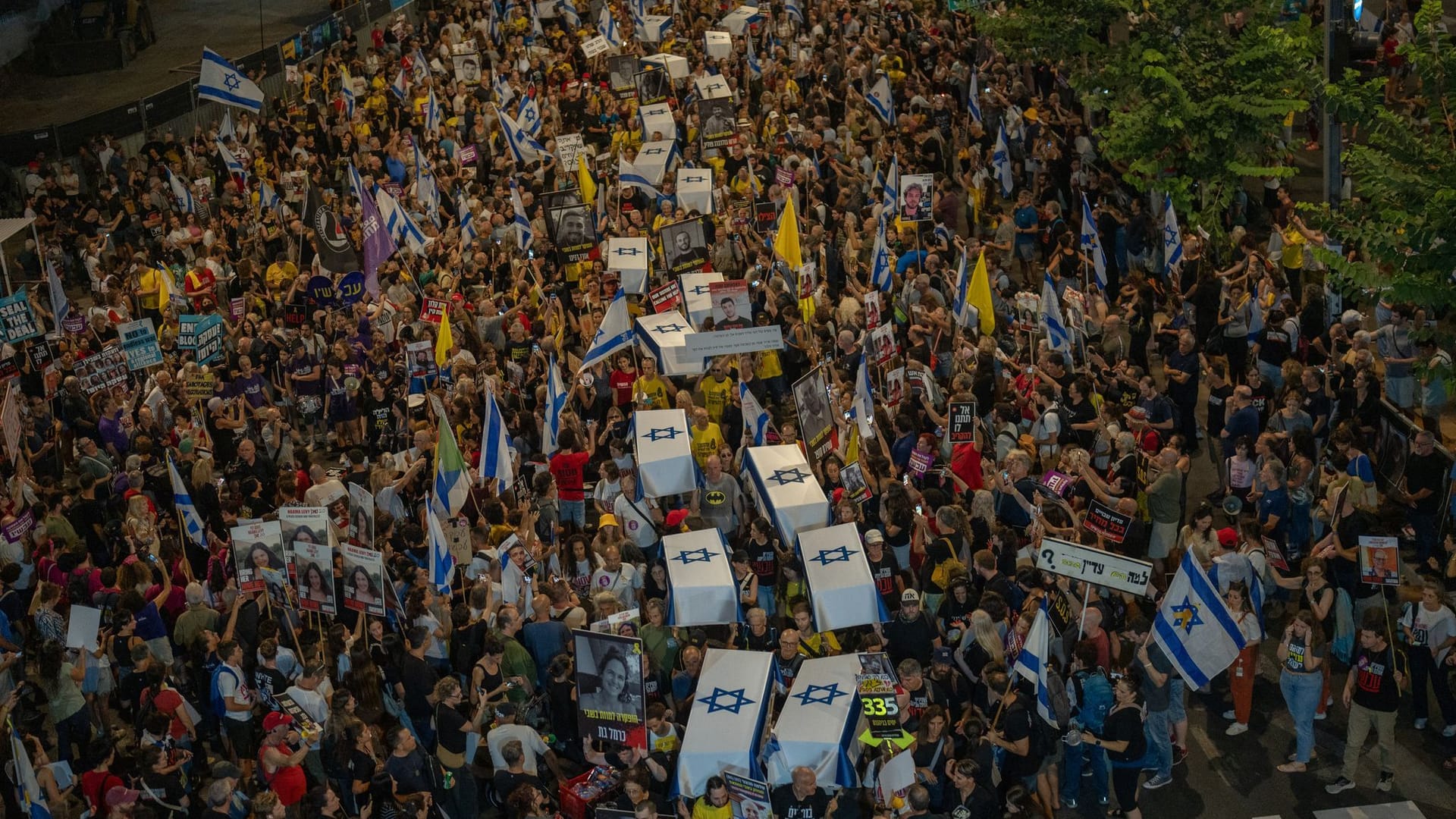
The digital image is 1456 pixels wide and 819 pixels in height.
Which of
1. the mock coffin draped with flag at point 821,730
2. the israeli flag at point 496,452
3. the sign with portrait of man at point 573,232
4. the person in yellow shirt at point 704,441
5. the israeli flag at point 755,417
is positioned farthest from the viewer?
the sign with portrait of man at point 573,232

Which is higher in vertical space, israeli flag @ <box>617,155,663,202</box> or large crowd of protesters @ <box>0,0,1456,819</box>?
israeli flag @ <box>617,155,663,202</box>

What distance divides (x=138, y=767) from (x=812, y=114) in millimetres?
18943

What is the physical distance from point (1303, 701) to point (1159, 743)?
1.24 m

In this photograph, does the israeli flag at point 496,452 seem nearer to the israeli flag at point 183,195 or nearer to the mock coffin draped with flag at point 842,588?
the mock coffin draped with flag at point 842,588

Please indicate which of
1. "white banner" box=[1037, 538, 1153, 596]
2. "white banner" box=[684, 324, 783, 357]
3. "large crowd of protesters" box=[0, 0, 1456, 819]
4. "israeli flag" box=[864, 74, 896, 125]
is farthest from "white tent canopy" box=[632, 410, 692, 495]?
"israeli flag" box=[864, 74, 896, 125]

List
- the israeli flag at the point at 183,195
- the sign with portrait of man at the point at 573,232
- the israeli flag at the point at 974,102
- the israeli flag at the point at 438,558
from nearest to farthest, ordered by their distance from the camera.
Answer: the israeli flag at the point at 438,558
the sign with portrait of man at the point at 573,232
the israeli flag at the point at 974,102
the israeli flag at the point at 183,195

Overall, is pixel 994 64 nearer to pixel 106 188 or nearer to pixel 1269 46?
pixel 1269 46

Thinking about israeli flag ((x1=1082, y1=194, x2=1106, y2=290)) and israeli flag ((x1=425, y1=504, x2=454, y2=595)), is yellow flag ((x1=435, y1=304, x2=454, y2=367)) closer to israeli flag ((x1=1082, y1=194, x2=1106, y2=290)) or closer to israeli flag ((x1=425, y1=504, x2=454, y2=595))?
israeli flag ((x1=425, y1=504, x2=454, y2=595))

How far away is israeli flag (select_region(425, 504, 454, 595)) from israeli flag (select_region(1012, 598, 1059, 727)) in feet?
18.1

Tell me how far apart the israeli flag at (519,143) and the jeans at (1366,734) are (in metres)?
18.5

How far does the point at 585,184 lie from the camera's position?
26.3 metres

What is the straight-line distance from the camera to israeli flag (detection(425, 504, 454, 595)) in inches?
591

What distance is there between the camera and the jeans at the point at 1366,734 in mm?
13211

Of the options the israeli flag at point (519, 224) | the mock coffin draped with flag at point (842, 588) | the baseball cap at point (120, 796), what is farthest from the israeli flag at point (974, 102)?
the baseball cap at point (120, 796)
